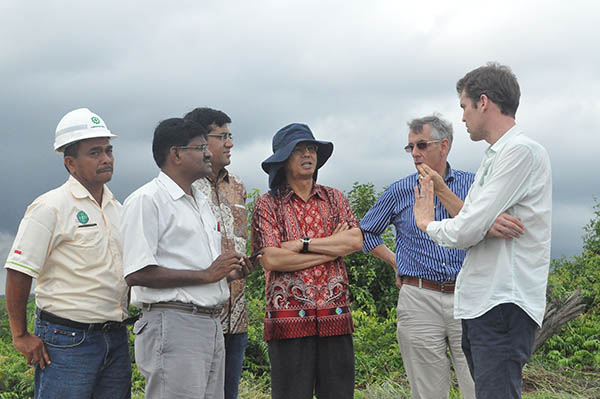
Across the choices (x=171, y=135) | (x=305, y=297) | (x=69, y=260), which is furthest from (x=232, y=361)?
(x=171, y=135)

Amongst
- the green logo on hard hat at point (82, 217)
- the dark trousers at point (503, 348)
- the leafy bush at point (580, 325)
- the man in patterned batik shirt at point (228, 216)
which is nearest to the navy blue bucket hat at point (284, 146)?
the man in patterned batik shirt at point (228, 216)

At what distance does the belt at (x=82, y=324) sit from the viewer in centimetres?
402

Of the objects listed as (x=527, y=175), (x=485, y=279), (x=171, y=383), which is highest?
(x=527, y=175)

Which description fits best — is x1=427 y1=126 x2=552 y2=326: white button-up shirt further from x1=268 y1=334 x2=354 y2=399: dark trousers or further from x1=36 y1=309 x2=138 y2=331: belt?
x1=36 y1=309 x2=138 y2=331: belt

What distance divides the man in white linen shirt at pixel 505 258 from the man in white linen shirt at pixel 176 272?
1.37 m

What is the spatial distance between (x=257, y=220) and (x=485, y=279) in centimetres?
190

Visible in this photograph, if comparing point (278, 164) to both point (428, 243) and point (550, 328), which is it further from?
point (550, 328)

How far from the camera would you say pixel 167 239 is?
3916mm

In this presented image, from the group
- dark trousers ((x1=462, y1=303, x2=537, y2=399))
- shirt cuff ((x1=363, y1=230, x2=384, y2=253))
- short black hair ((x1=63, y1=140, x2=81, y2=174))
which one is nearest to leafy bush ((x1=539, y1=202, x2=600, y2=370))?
shirt cuff ((x1=363, y1=230, x2=384, y2=253))

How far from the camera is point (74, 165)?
14.2 feet

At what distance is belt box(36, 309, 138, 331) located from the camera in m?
4.02

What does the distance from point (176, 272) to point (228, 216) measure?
126 centimetres

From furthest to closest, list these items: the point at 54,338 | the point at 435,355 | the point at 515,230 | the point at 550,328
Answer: the point at 550,328, the point at 435,355, the point at 54,338, the point at 515,230

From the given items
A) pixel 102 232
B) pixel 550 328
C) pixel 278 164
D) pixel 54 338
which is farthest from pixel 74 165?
pixel 550 328
